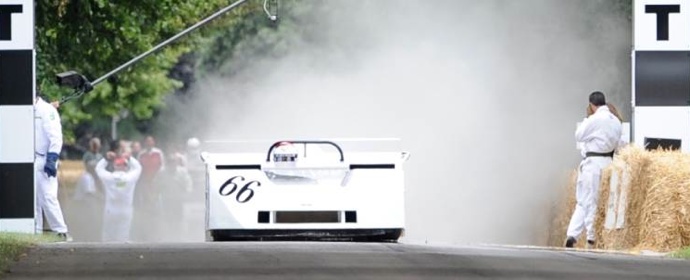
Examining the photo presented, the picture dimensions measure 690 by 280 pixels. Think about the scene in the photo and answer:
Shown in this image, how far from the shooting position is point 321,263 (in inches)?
573

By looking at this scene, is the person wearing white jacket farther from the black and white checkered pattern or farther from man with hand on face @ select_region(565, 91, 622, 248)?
man with hand on face @ select_region(565, 91, 622, 248)

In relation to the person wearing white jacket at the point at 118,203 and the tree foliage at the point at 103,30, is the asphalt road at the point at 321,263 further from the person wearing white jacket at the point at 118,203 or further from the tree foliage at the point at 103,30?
the tree foliage at the point at 103,30

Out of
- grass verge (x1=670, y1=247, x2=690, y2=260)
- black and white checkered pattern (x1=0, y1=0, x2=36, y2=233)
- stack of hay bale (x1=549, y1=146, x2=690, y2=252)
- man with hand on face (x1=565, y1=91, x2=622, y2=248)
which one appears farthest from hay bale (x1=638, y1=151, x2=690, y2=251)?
black and white checkered pattern (x1=0, y1=0, x2=36, y2=233)

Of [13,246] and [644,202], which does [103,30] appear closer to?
[644,202]

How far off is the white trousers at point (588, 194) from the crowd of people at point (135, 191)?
33.8 ft

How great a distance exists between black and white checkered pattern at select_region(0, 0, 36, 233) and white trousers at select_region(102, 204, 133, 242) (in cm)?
888

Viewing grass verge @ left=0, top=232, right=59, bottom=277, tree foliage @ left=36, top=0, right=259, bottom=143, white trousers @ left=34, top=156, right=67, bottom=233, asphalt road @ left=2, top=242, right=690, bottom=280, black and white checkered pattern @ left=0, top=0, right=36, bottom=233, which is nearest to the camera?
asphalt road @ left=2, top=242, right=690, bottom=280

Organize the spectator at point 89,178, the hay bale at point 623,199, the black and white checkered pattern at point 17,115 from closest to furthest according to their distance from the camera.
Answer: the hay bale at point 623,199 < the black and white checkered pattern at point 17,115 < the spectator at point 89,178

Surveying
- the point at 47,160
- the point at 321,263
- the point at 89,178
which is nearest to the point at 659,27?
the point at 47,160

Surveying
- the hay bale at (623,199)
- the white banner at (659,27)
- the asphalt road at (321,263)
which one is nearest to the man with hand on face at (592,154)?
the hay bale at (623,199)

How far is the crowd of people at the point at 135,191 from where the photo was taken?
98.4 ft

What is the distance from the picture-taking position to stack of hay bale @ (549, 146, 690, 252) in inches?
746

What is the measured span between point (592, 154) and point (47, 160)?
18.4 feet

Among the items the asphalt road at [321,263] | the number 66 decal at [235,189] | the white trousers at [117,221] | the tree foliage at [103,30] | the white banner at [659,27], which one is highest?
the tree foliage at [103,30]
